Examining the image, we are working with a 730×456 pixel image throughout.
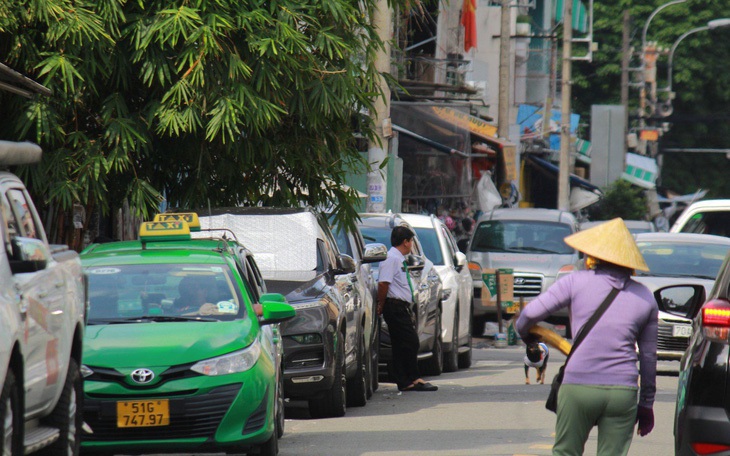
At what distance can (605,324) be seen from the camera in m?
6.50

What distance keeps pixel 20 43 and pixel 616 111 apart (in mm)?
35619

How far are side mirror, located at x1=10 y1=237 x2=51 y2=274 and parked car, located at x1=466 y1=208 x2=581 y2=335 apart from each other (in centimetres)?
1687

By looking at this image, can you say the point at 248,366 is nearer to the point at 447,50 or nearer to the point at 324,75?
the point at 324,75

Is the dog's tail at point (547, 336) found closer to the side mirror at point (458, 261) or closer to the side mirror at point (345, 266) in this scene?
the side mirror at point (345, 266)

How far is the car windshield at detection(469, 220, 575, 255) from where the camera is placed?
24422mm

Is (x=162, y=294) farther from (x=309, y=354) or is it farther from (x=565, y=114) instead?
(x=565, y=114)

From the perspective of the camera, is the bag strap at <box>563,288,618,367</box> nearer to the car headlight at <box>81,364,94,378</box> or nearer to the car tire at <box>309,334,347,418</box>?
the car headlight at <box>81,364,94,378</box>

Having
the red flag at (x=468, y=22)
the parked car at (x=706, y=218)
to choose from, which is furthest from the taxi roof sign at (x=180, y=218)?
the red flag at (x=468, y=22)

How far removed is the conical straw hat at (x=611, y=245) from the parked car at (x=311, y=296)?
215 inches

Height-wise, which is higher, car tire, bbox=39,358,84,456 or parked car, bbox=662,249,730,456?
parked car, bbox=662,249,730,456

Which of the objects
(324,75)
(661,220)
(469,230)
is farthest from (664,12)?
(324,75)

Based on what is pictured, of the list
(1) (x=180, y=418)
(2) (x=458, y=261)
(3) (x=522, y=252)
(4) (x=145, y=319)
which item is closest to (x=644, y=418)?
(1) (x=180, y=418)

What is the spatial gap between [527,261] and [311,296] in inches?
487

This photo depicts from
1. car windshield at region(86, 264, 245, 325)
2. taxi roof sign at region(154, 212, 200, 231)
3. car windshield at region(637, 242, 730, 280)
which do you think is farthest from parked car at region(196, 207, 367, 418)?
car windshield at region(637, 242, 730, 280)
